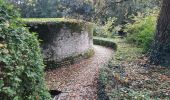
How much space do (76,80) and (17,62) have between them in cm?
635

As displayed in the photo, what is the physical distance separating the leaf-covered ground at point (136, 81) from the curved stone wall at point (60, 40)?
2927 mm

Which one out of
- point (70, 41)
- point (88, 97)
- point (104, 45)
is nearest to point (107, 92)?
point (88, 97)

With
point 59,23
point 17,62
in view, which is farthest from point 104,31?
point 17,62

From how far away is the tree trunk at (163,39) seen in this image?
1095 cm

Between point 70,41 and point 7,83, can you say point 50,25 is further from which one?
point 7,83

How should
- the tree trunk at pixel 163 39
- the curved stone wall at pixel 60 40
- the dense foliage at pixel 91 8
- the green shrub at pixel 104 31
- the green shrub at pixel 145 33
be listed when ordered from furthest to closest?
the green shrub at pixel 104 31, the dense foliage at pixel 91 8, the green shrub at pixel 145 33, the curved stone wall at pixel 60 40, the tree trunk at pixel 163 39

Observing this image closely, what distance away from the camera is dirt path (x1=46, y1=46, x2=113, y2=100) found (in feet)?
29.4

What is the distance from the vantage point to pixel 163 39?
11.0 meters

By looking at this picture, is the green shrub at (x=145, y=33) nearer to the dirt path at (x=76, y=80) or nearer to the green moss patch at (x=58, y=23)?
the dirt path at (x=76, y=80)

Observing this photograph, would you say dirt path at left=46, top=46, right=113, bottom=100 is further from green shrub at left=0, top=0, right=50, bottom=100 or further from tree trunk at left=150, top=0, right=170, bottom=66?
green shrub at left=0, top=0, right=50, bottom=100

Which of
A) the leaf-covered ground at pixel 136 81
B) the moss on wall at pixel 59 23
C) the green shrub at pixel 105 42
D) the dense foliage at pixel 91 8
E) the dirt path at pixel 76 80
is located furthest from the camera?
the green shrub at pixel 105 42

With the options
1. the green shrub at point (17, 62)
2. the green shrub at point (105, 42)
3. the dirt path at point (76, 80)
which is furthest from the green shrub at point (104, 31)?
the green shrub at point (17, 62)

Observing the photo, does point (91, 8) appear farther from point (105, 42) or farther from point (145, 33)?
point (145, 33)

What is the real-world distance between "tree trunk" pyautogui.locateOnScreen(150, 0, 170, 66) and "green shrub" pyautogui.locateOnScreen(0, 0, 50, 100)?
6.26 metres
